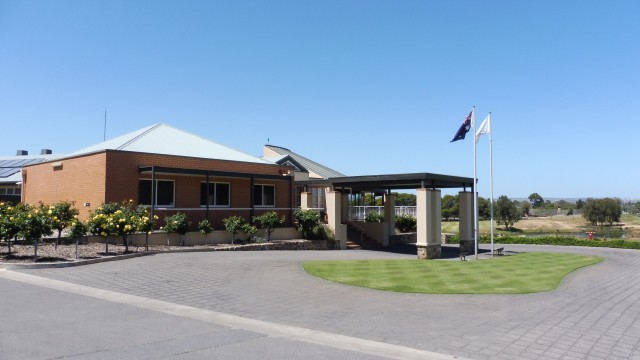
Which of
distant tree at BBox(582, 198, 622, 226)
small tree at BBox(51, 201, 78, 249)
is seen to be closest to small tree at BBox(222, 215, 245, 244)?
small tree at BBox(51, 201, 78, 249)

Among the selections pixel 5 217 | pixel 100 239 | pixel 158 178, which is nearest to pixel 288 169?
pixel 158 178

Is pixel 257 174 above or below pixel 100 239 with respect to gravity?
above

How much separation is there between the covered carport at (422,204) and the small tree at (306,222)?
85 cm

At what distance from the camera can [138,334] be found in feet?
25.1

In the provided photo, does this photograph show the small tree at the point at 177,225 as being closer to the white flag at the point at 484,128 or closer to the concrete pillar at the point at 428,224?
the concrete pillar at the point at 428,224

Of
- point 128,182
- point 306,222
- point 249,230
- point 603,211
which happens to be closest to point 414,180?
point 306,222

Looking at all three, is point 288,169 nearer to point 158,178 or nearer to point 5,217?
point 158,178

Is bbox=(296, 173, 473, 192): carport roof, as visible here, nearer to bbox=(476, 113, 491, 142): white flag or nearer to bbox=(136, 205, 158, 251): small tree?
bbox=(476, 113, 491, 142): white flag

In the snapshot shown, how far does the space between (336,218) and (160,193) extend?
30.1 ft

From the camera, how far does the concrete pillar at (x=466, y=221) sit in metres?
25.9

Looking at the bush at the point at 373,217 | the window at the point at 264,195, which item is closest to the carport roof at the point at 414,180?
the window at the point at 264,195

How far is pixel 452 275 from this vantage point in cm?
1512

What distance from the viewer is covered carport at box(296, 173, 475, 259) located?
2233 cm

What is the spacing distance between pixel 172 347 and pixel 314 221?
19.6m
